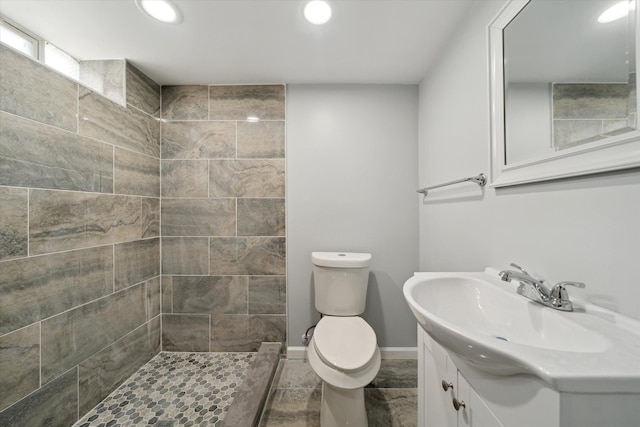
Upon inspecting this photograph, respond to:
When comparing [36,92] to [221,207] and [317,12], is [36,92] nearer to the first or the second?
[221,207]

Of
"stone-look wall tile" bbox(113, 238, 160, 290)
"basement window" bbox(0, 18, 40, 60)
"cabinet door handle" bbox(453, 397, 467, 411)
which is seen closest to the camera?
"cabinet door handle" bbox(453, 397, 467, 411)

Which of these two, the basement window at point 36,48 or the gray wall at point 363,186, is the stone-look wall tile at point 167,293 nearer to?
the gray wall at point 363,186

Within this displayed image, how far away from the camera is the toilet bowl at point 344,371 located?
3.58 feet

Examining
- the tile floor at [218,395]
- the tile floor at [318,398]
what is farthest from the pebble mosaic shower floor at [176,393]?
the tile floor at [318,398]

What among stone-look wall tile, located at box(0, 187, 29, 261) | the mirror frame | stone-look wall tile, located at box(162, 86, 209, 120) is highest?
stone-look wall tile, located at box(162, 86, 209, 120)

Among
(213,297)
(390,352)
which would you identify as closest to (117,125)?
(213,297)

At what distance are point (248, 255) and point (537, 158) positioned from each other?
5.73 ft

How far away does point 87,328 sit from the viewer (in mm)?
1260

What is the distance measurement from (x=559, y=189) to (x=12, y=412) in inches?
89.1

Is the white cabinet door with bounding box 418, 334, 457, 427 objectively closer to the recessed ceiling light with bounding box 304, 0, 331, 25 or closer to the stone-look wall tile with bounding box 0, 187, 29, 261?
the recessed ceiling light with bounding box 304, 0, 331, 25

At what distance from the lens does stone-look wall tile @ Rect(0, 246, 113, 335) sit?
96 centimetres

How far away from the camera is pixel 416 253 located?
1.80m

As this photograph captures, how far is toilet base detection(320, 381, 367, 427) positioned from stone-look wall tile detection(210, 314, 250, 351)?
2.72 ft

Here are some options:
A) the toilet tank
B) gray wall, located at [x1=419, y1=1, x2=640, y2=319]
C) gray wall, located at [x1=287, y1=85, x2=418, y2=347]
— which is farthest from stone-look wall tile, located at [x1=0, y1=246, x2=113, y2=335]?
gray wall, located at [x1=419, y1=1, x2=640, y2=319]
